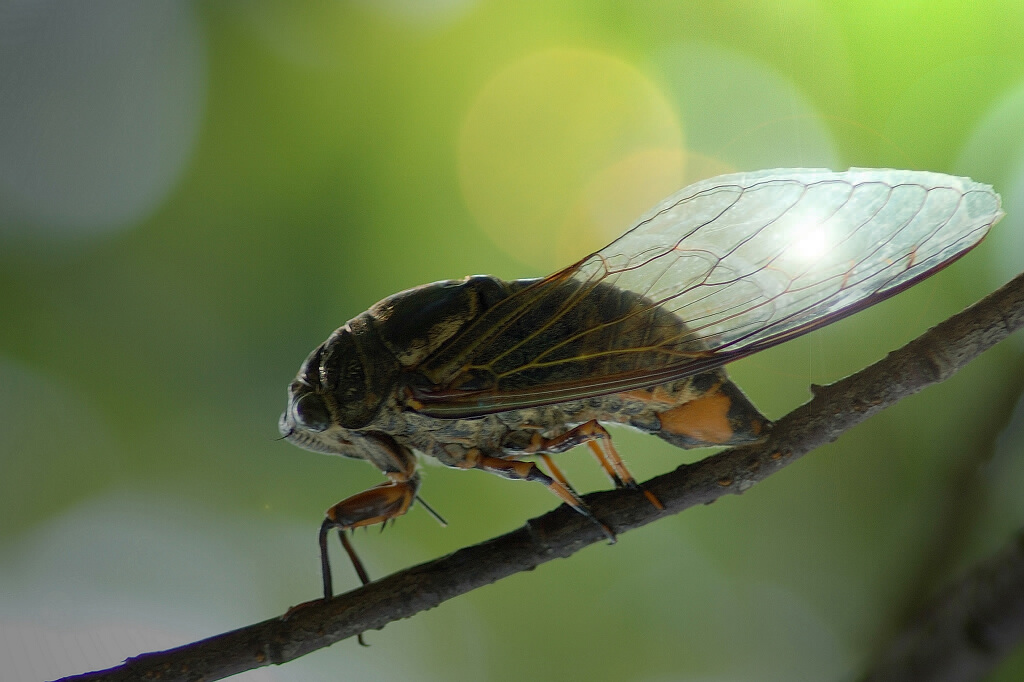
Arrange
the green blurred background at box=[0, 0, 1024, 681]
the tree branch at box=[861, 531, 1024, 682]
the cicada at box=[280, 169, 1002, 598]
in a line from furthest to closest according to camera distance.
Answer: the green blurred background at box=[0, 0, 1024, 681] → the cicada at box=[280, 169, 1002, 598] → the tree branch at box=[861, 531, 1024, 682]

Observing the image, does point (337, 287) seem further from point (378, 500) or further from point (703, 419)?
point (703, 419)

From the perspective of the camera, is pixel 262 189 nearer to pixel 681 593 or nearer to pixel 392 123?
pixel 392 123

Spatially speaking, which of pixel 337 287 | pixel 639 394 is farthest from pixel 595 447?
pixel 337 287

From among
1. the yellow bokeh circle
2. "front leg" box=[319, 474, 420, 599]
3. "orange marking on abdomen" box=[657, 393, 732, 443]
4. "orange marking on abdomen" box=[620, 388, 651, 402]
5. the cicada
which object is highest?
the yellow bokeh circle

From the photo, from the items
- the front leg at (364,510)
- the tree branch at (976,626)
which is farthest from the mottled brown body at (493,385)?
the tree branch at (976,626)

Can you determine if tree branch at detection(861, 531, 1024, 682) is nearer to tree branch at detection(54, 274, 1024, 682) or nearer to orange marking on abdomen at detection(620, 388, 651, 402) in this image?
tree branch at detection(54, 274, 1024, 682)

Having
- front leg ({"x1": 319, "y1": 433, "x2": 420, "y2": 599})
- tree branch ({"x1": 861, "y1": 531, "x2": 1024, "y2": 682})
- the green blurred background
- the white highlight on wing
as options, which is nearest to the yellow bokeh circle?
the green blurred background
